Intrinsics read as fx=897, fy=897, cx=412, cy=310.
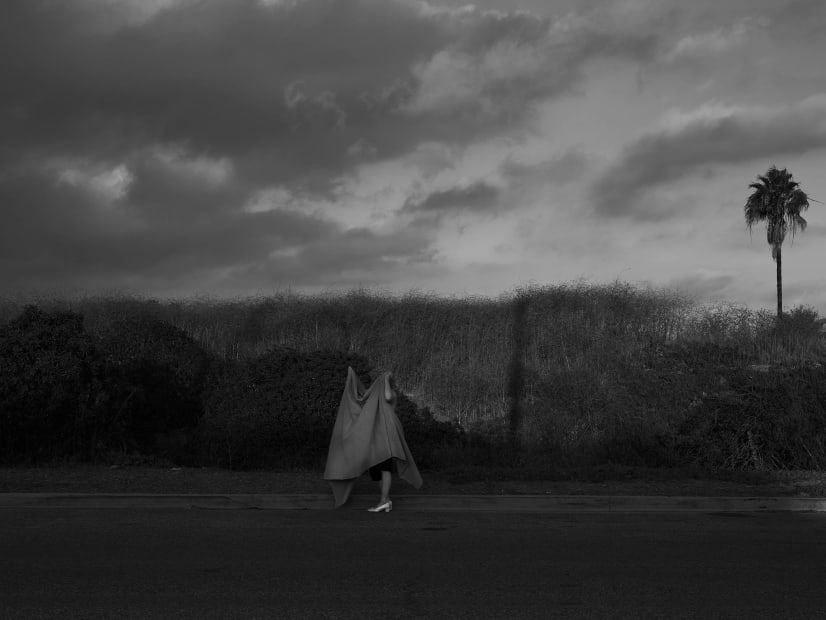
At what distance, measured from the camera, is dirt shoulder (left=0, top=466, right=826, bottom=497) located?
12578mm

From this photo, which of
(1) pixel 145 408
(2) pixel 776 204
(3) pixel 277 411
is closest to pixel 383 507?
(3) pixel 277 411

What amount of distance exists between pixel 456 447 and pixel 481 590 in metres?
10.7

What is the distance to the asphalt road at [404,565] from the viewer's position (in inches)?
253

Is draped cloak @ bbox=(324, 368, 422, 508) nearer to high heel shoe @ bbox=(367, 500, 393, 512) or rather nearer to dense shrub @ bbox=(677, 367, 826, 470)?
high heel shoe @ bbox=(367, 500, 393, 512)

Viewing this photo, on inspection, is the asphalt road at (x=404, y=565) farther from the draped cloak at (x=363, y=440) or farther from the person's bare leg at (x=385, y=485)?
the draped cloak at (x=363, y=440)

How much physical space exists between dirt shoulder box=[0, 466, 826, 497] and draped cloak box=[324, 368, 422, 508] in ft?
4.11

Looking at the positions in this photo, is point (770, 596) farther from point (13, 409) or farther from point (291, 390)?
point (13, 409)

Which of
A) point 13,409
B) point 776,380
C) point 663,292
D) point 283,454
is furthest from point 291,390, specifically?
point 663,292

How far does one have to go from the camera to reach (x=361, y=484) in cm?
1320

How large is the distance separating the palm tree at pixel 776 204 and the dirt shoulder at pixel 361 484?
30.8m

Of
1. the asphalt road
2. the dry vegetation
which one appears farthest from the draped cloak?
the dry vegetation

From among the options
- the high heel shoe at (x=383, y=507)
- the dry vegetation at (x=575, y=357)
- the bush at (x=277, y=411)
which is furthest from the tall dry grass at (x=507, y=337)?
the high heel shoe at (x=383, y=507)

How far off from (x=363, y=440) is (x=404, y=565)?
3.21 meters

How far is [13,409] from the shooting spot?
15.4 meters
